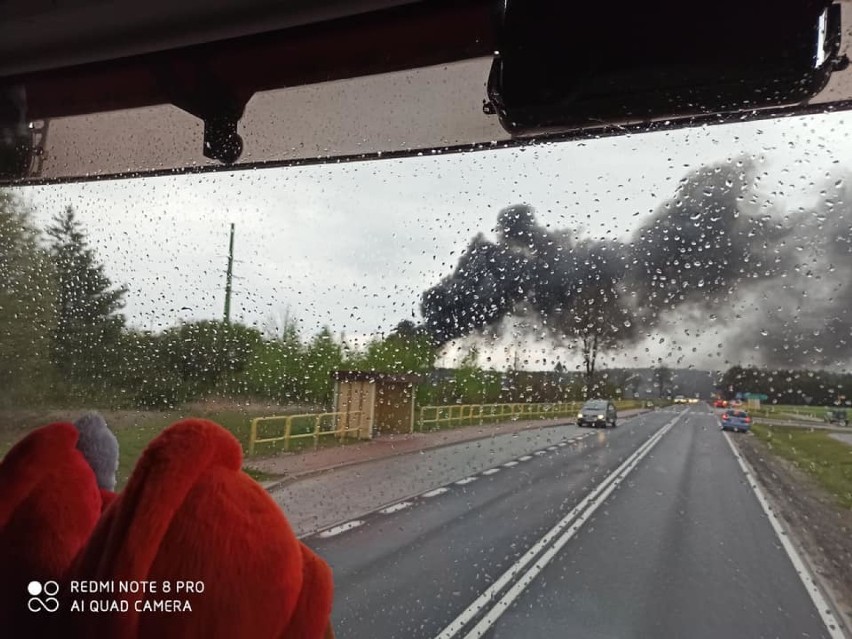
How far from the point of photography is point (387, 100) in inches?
63.2

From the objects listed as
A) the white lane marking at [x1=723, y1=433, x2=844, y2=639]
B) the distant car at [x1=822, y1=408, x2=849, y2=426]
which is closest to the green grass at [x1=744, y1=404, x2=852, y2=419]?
the distant car at [x1=822, y1=408, x2=849, y2=426]

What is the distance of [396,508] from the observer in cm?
160

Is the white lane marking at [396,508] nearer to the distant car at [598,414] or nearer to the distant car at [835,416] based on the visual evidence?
the distant car at [598,414]

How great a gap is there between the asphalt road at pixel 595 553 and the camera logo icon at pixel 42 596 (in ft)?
1.61

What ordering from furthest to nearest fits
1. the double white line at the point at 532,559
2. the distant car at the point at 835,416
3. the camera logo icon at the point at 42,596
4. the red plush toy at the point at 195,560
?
the double white line at the point at 532,559 → the distant car at the point at 835,416 → the camera logo icon at the point at 42,596 → the red plush toy at the point at 195,560

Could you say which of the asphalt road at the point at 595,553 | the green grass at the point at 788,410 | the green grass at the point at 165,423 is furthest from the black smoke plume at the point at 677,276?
the green grass at the point at 165,423

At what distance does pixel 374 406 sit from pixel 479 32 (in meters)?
0.86

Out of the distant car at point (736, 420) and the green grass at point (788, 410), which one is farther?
the distant car at point (736, 420)

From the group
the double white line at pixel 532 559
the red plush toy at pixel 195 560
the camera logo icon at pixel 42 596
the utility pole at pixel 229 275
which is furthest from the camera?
the utility pole at pixel 229 275

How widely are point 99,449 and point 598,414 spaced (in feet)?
3.13

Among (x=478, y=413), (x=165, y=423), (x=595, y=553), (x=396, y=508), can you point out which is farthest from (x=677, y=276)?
(x=165, y=423)

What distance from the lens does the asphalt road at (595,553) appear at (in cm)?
127

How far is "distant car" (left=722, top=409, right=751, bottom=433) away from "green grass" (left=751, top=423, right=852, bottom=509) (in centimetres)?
3

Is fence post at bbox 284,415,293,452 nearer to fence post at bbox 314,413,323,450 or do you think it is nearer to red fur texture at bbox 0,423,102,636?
fence post at bbox 314,413,323,450
